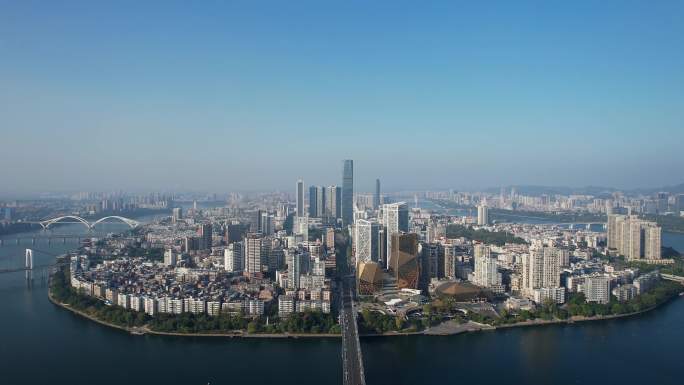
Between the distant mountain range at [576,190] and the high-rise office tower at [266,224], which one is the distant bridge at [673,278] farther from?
the distant mountain range at [576,190]

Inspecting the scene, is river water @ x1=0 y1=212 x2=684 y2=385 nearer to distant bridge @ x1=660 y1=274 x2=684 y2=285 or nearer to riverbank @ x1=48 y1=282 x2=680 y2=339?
riverbank @ x1=48 y1=282 x2=680 y2=339

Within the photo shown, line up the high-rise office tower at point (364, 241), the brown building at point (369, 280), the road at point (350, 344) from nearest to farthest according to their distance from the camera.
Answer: the road at point (350, 344), the brown building at point (369, 280), the high-rise office tower at point (364, 241)

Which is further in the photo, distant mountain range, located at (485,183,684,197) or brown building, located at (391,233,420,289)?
distant mountain range, located at (485,183,684,197)

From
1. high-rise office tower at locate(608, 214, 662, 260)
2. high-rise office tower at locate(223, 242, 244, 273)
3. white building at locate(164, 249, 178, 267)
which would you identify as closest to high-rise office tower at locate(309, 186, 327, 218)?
white building at locate(164, 249, 178, 267)

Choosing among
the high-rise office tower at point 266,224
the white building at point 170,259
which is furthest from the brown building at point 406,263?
the high-rise office tower at point 266,224

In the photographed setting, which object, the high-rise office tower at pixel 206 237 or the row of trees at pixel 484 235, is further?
the row of trees at pixel 484 235

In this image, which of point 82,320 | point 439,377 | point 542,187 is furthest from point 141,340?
point 542,187

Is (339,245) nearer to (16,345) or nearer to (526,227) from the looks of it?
(526,227)
